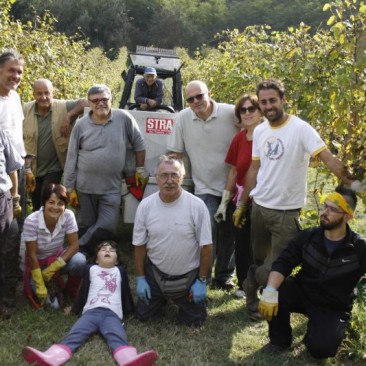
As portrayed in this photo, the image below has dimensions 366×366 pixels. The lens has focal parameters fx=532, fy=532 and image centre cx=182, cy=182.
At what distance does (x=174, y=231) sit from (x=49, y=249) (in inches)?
43.0

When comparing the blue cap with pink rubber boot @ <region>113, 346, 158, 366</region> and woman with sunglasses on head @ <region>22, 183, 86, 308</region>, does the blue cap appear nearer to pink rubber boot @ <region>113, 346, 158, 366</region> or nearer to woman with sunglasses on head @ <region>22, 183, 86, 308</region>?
woman with sunglasses on head @ <region>22, 183, 86, 308</region>

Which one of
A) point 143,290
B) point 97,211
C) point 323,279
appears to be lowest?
point 143,290

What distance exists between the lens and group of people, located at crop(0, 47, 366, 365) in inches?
136

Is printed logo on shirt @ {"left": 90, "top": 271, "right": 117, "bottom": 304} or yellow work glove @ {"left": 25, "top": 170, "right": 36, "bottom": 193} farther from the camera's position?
yellow work glove @ {"left": 25, "top": 170, "right": 36, "bottom": 193}

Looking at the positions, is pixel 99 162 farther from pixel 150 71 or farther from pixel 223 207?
pixel 150 71

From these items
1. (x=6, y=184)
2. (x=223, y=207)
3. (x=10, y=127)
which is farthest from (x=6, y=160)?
(x=223, y=207)

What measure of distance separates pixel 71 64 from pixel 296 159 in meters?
8.70

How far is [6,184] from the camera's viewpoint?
147 inches

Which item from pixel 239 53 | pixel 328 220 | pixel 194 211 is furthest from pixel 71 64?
pixel 328 220

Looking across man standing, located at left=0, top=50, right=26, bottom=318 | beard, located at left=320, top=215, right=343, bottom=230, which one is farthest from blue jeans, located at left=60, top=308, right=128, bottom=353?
beard, located at left=320, top=215, right=343, bottom=230

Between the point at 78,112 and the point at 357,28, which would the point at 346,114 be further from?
the point at 78,112

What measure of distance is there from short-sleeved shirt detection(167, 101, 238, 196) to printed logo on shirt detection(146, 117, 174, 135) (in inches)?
24.7

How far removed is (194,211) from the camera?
155 inches

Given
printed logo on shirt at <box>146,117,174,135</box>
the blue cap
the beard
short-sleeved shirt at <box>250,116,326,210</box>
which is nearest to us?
the beard
